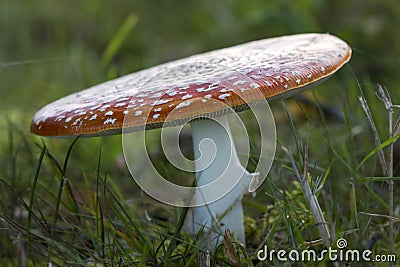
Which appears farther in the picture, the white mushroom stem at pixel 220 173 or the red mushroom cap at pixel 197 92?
the white mushroom stem at pixel 220 173

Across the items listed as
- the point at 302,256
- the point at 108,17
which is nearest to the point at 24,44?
the point at 108,17

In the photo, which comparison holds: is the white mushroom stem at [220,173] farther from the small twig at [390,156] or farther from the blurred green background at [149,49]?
the small twig at [390,156]

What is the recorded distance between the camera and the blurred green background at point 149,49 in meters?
2.48

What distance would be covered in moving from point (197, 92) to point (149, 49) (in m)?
4.10

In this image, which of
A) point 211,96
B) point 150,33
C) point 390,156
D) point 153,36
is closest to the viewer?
point 211,96

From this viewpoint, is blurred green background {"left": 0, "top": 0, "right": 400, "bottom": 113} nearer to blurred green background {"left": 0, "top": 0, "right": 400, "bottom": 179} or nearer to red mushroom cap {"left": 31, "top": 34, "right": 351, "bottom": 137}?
blurred green background {"left": 0, "top": 0, "right": 400, "bottom": 179}

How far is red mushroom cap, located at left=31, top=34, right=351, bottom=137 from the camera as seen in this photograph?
130 cm

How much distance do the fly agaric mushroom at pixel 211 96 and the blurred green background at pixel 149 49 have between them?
0.97 ft

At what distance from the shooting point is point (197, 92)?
132 centimetres

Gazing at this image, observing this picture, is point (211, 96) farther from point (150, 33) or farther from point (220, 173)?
point (150, 33)

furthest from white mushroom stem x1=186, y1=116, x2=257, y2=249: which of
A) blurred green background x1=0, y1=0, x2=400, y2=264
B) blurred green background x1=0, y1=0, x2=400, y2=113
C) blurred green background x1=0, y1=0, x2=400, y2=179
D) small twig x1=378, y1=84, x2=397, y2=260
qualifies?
blurred green background x1=0, y1=0, x2=400, y2=113

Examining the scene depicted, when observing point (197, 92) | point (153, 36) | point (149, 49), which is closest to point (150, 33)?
point (153, 36)

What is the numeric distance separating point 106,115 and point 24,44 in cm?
411

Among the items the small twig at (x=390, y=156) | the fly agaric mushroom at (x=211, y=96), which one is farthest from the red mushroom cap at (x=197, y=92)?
Result: the small twig at (x=390, y=156)
